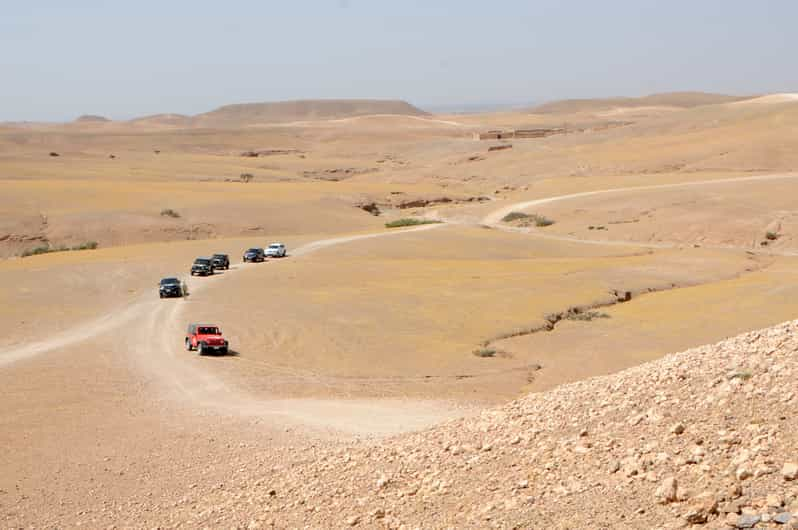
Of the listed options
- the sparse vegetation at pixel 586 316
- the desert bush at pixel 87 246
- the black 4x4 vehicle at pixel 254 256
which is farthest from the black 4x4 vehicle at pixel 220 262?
the sparse vegetation at pixel 586 316

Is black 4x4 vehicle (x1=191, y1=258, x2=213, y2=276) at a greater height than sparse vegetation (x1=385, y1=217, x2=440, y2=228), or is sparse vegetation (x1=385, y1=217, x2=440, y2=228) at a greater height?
black 4x4 vehicle (x1=191, y1=258, x2=213, y2=276)

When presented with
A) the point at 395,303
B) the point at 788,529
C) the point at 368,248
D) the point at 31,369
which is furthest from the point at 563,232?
the point at 788,529

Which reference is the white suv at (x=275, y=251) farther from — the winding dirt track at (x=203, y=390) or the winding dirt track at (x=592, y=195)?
the winding dirt track at (x=592, y=195)

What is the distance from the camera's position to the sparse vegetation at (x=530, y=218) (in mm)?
74125

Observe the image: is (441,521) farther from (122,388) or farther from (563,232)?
(563,232)

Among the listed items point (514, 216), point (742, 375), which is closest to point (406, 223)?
point (514, 216)

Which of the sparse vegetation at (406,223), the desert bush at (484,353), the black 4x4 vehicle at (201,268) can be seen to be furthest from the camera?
the sparse vegetation at (406,223)

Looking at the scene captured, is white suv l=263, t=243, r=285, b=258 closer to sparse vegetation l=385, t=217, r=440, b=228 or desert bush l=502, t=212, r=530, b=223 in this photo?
sparse vegetation l=385, t=217, r=440, b=228

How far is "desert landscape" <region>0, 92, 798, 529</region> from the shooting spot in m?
10.9

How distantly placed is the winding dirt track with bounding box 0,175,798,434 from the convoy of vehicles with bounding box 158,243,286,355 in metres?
0.55

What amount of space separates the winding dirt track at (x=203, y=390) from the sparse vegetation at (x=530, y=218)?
4271 cm

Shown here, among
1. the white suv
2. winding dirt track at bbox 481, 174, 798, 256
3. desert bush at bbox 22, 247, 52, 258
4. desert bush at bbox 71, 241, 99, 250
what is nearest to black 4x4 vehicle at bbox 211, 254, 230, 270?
the white suv

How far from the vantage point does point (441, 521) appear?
1069 cm

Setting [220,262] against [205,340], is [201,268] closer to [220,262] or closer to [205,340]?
[220,262]
